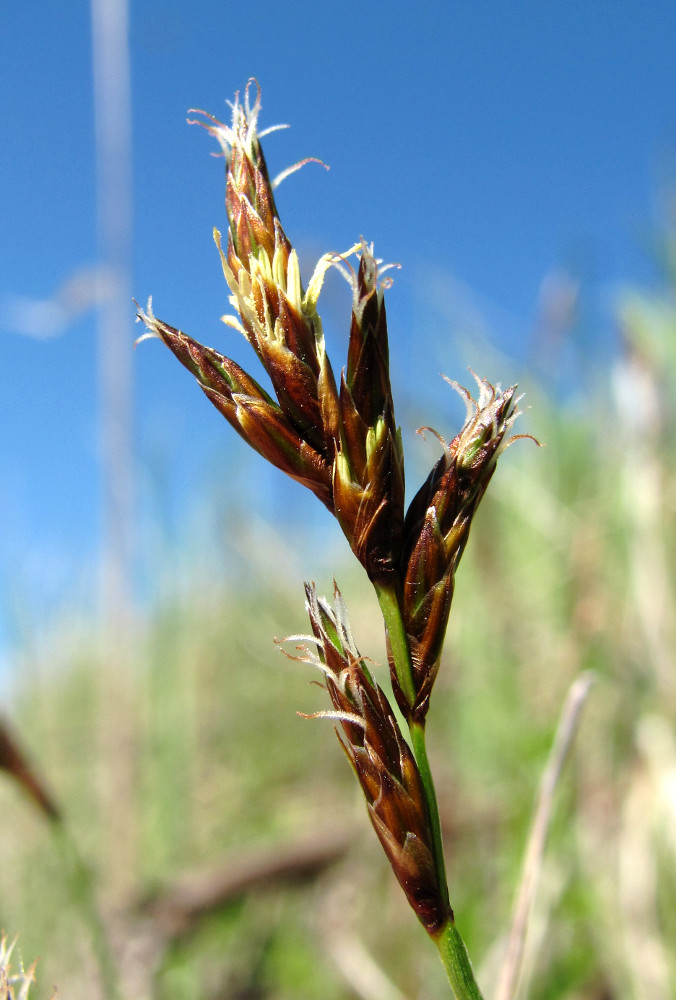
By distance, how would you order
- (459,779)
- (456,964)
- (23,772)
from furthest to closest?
(459,779), (23,772), (456,964)

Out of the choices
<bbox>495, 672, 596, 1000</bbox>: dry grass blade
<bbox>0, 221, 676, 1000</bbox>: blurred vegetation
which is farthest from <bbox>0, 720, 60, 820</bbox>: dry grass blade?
<bbox>495, 672, 596, 1000</bbox>: dry grass blade

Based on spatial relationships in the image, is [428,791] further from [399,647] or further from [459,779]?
[459,779]

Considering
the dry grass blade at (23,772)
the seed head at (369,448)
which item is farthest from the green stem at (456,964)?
the dry grass blade at (23,772)

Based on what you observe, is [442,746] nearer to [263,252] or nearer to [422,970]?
[422,970]

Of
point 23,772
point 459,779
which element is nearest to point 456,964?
point 23,772

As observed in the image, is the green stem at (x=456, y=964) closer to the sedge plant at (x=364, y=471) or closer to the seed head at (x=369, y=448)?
the sedge plant at (x=364, y=471)
